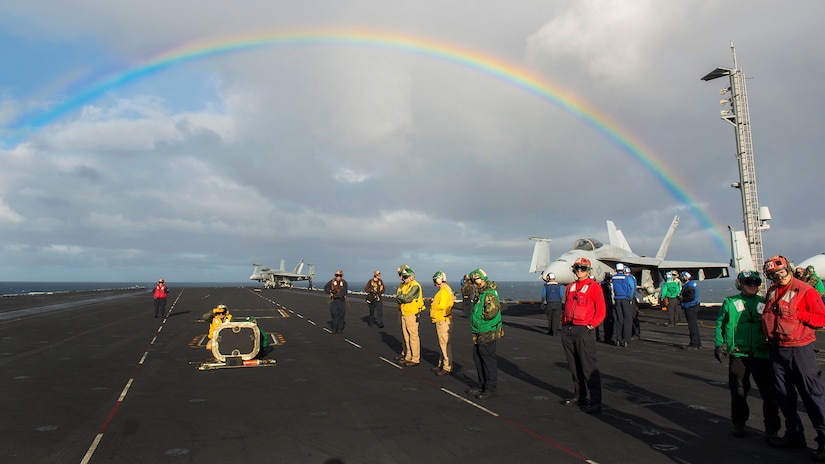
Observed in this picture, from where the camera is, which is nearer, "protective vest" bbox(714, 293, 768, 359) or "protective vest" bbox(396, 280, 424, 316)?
"protective vest" bbox(714, 293, 768, 359)

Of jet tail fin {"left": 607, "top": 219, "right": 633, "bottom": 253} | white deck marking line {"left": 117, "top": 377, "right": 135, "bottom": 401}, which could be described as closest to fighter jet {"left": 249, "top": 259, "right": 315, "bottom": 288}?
jet tail fin {"left": 607, "top": 219, "right": 633, "bottom": 253}

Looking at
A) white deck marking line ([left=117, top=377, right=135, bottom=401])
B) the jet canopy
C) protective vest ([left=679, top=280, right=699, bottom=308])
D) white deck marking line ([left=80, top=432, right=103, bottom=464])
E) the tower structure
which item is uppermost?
the tower structure

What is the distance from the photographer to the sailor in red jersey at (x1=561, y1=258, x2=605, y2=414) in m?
7.42

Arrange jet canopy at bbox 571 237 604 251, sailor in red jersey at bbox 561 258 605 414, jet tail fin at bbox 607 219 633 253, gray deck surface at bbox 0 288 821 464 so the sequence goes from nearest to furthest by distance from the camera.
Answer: gray deck surface at bbox 0 288 821 464
sailor in red jersey at bbox 561 258 605 414
jet canopy at bbox 571 237 604 251
jet tail fin at bbox 607 219 633 253

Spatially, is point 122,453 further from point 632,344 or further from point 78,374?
point 632,344

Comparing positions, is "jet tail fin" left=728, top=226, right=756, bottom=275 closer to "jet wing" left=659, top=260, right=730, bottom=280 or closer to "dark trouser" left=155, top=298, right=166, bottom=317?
"jet wing" left=659, top=260, right=730, bottom=280

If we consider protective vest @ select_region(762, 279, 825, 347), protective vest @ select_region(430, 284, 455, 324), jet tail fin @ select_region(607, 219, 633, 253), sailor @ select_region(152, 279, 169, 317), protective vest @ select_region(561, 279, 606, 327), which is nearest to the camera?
protective vest @ select_region(762, 279, 825, 347)

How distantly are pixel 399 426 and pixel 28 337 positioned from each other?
1702 cm

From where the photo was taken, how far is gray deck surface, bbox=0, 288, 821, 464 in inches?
219

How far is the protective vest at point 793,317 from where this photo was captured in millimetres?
5355

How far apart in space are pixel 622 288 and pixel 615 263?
10.9 metres

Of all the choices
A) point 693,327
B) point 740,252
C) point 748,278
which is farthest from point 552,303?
point 740,252

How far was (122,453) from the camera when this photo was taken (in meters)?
5.56

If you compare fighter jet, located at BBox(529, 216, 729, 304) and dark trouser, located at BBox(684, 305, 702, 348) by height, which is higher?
fighter jet, located at BBox(529, 216, 729, 304)
